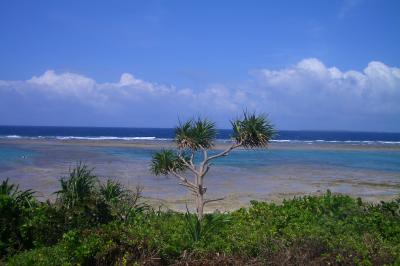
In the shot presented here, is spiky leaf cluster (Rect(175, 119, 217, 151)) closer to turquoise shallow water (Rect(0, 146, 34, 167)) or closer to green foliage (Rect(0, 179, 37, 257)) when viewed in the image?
green foliage (Rect(0, 179, 37, 257))

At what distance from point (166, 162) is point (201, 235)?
354cm

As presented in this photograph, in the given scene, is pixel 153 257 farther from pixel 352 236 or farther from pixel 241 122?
pixel 241 122

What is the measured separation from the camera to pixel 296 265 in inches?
210

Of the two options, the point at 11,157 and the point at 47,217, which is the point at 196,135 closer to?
the point at 47,217

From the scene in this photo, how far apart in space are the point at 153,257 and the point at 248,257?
1153 mm

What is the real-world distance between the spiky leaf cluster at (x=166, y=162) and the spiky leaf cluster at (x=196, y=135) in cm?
26

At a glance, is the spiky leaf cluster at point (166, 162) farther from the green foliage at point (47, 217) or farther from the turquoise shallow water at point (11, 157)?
the turquoise shallow water at point (11, 157)

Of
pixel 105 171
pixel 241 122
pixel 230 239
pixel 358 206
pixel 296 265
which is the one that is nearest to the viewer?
pixel 296 265

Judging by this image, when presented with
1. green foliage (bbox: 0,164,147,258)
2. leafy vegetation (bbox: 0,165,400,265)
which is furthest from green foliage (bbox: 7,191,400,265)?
green foliage (bbox: 0,164,147,258)

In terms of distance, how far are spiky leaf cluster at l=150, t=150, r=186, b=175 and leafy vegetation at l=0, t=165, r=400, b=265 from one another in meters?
1.61

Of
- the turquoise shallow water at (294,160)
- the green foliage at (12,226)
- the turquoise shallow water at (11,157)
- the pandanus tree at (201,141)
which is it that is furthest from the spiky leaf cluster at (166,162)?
the turquoise shallow water at (11,157)

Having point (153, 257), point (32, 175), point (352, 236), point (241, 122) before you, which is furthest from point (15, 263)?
point (32, 175)

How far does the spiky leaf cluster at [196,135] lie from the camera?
9609mm

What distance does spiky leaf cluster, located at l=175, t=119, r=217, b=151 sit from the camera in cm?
961
